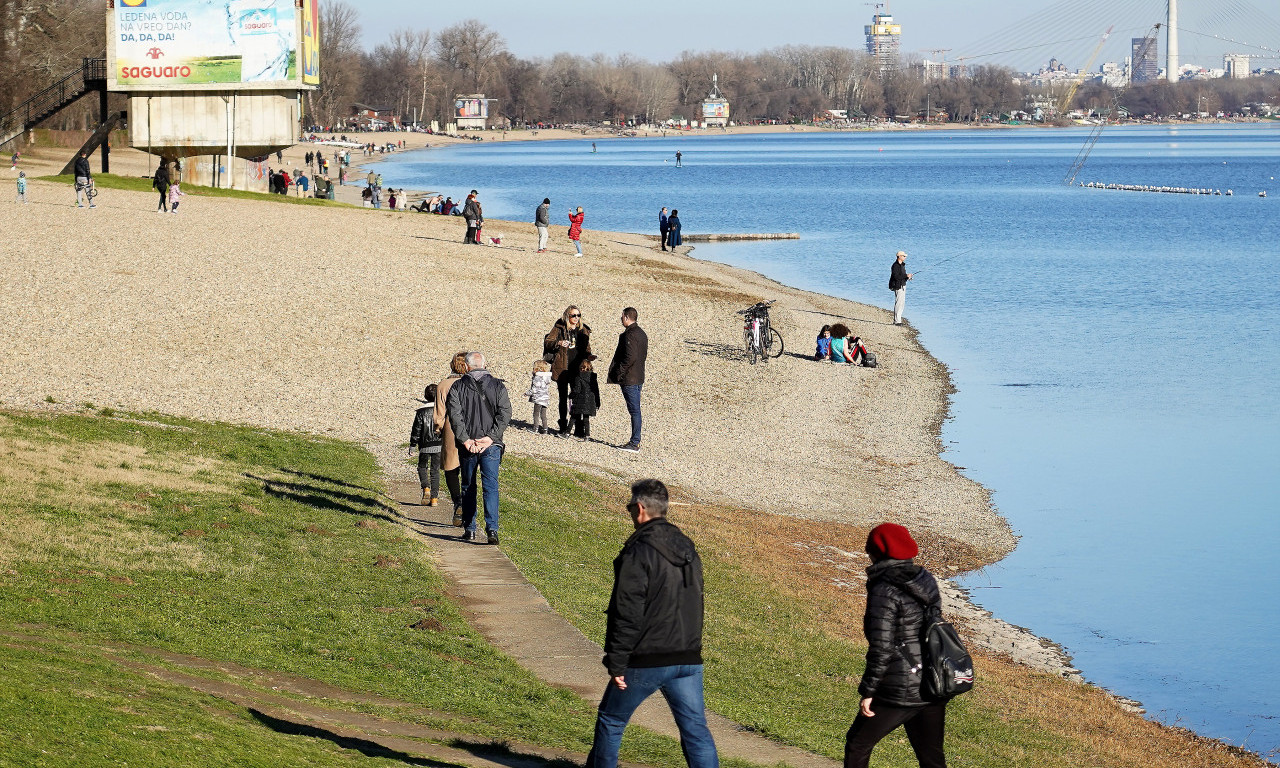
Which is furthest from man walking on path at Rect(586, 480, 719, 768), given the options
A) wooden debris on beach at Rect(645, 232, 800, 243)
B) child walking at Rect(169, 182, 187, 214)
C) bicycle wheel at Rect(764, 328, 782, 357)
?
wooden debris on beach at Rect(645, 232, 800, 243)

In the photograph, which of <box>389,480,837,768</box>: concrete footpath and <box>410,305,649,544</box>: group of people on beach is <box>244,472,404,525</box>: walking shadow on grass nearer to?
<box>389,480,837,768</box>: concrete footpath

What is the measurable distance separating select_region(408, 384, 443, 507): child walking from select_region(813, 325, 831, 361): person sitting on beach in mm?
18566

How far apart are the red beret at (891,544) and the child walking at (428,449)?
8.45m

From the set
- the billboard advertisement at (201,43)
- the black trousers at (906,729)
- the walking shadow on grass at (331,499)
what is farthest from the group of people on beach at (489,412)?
the billboard advertisement at (201,43)

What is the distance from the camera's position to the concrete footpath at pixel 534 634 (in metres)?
9.21

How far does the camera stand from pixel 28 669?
817 cm

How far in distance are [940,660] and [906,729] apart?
1.73 ft

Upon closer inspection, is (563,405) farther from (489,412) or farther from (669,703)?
(669,703)

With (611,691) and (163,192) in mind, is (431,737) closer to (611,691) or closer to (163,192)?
(611,691)

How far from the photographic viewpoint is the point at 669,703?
23.3ft

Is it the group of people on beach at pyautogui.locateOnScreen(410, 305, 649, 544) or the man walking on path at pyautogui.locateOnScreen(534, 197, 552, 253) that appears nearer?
the group of people on beach at pyautogui.locateOnScreen(410, 305, 649, 544)

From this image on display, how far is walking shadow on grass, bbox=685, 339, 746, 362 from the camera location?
32.2 meters

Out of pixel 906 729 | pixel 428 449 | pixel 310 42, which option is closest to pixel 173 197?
pixel 310 42

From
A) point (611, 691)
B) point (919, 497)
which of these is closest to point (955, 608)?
point (919, 497)
